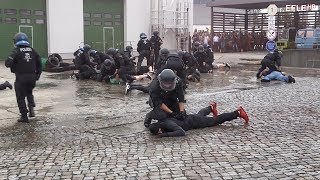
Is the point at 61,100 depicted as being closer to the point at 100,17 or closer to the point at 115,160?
the point at 115,160

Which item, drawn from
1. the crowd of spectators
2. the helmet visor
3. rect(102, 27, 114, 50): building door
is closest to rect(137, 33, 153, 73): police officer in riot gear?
rect(102, 27, 114, 50): building door

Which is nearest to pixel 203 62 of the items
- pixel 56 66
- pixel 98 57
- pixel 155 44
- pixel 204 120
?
pixel 155 44

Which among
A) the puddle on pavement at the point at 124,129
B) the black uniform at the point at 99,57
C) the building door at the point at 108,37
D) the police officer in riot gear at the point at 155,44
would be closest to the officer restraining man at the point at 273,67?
the police officer in riot gear at the point at 155,44

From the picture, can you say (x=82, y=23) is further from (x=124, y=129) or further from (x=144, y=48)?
(x=124, y=129)

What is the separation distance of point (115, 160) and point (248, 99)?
664 centimetres

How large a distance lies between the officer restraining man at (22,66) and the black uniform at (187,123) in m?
2.81

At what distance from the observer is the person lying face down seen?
25.7ft

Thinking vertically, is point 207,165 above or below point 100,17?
below

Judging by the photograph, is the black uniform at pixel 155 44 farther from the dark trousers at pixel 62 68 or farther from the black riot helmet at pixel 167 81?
the black riot helmet at pixel 167 81

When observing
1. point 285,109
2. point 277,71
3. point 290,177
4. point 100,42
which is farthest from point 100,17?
point 290,177

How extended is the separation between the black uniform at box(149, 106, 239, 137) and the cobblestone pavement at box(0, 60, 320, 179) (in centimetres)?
14

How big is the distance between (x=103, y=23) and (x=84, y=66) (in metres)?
11.3

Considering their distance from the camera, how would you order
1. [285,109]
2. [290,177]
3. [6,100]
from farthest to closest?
[6,100] → [285,109] → [290,177]

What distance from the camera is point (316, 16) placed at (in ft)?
115
